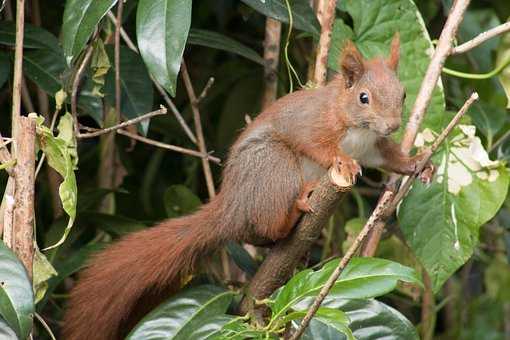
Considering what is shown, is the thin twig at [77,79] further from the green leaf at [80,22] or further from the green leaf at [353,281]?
the green leaf at [353,281]

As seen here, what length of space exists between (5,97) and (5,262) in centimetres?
160

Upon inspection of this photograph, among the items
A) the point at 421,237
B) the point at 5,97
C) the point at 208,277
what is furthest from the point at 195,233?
the point at 5,97

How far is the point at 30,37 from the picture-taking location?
2900 millimetres

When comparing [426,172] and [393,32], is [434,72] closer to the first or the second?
[426,172]

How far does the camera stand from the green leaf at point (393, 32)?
2934mm

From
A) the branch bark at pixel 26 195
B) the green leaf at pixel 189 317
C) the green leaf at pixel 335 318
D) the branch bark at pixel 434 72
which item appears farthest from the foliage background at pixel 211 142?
the green leaf at pixel 335 318

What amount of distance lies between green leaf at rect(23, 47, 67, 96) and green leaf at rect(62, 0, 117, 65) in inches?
18.1

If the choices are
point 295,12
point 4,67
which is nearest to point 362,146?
point 295,12

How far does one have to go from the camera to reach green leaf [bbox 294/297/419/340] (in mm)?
2357

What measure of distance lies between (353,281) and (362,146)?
2.79 ft

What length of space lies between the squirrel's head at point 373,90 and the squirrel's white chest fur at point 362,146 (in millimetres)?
68

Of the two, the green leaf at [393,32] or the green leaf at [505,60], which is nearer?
the green leaf at [505,60]

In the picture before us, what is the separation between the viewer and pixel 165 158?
156 inches

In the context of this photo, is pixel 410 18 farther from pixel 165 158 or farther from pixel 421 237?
pixel 165 158
